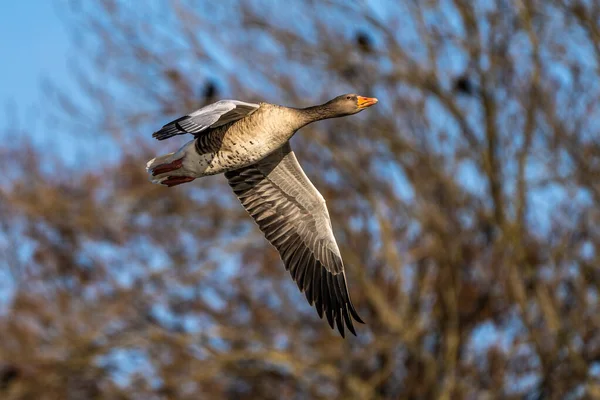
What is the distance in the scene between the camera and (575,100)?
15094mm

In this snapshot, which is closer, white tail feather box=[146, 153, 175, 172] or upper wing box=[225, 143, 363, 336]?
white tail feather box=[146, 153, 175, 172]

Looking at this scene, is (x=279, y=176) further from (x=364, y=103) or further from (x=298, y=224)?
(x=364, y=103)

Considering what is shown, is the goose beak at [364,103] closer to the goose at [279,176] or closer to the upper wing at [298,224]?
the goose at [279,176]

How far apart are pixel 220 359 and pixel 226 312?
3900 mm

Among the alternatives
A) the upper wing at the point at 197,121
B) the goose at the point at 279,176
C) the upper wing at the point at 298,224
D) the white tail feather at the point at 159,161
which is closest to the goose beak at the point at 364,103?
the goose at the point at 279,176

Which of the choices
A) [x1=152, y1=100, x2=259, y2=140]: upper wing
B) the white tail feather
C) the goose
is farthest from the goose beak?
the white tail feather

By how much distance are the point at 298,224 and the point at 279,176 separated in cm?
51

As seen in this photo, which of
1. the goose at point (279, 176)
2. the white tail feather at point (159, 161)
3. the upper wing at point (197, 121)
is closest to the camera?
the upper wing at point (197, 121)

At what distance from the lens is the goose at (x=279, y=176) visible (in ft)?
23.3

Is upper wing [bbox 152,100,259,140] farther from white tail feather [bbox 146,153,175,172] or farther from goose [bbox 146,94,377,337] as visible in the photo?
white tail feather [bbox 146,153,175,172]

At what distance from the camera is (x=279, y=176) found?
8.08 metres

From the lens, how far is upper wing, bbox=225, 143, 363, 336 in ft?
26.5

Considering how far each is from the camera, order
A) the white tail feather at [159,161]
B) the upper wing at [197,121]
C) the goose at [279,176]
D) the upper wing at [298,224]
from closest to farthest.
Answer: the upper wing at [197,121] → the goose at [279,176] → the white tail feather at [159,161] → the upper wing at [298,224]

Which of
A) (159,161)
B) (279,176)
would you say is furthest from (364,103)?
(159,161)
